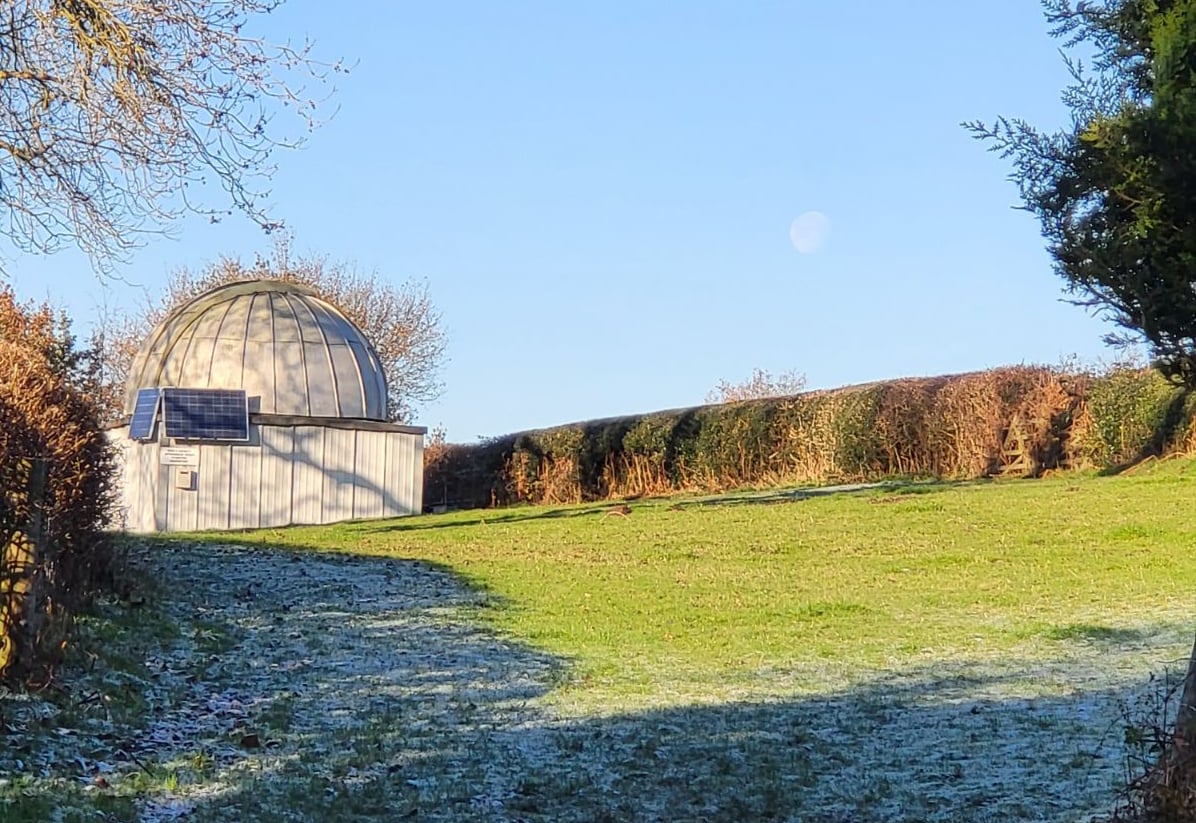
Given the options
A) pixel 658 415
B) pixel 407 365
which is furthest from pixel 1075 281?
pixel 407 365

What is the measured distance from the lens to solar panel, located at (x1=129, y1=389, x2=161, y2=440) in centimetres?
2527

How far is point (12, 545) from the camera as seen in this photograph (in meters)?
7.27

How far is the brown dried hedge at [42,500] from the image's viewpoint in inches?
280

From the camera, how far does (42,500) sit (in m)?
7.50

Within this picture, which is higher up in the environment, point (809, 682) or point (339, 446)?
point (339, 446)

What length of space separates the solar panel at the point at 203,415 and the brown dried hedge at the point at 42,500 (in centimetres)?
1688

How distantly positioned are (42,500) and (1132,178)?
6.02 metres

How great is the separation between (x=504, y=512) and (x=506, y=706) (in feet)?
57.8

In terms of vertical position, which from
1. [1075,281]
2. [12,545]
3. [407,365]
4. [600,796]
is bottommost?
[600,796]

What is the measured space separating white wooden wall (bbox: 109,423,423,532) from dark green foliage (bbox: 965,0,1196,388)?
872 inches

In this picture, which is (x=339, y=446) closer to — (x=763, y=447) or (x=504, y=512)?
(x=504, y=512)

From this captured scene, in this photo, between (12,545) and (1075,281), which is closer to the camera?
(1075,281)

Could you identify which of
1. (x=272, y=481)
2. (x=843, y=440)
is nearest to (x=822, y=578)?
(x=843, y=440)

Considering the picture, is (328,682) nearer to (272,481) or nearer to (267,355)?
(272,481)
